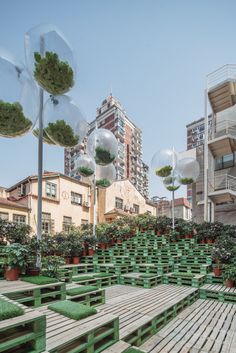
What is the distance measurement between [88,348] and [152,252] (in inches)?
384

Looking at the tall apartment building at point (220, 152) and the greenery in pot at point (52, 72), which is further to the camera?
the tall apartment building at point (220, 152)

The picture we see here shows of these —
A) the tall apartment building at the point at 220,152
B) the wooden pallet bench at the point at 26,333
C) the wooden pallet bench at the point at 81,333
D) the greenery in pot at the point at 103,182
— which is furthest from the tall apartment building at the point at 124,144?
the wooden pallet bench at the point at 26,333

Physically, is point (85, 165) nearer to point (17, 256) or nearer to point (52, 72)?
point (17, 256)

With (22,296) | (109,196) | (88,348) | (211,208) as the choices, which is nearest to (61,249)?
(22,296)

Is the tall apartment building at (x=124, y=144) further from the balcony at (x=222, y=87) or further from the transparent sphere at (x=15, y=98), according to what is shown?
the transparent sphere at (x=15, y=98)

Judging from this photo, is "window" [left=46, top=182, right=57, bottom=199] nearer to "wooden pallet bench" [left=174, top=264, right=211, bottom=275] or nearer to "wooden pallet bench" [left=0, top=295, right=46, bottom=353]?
"wooden pallet bench" [left=174, top=264, right=211, bottom=275]

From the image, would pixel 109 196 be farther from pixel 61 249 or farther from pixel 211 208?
pixel 61 249

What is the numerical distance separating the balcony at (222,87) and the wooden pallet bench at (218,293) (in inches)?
538

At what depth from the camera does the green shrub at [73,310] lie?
3811mm

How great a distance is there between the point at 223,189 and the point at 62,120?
13396mm

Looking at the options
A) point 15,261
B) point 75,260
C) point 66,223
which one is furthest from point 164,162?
point 66,223

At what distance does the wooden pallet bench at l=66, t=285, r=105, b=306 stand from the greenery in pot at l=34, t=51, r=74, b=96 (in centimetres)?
504

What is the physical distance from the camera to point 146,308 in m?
5.87

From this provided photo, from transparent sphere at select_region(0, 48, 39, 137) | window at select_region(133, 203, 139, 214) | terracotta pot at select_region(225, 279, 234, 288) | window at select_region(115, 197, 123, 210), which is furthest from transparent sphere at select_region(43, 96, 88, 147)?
window at select_region(133, 203, 139, 214)
